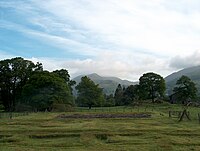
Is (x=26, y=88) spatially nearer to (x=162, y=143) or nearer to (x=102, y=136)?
(x=102, y=136)

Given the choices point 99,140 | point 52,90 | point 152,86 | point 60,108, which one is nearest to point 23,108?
point 52,90

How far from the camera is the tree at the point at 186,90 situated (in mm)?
95625

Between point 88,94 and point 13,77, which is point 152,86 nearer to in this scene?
point 88,94

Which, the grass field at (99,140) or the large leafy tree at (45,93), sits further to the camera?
the large leafy tree at (45,93)

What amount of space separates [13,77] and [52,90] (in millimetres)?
16238

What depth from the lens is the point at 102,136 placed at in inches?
1041

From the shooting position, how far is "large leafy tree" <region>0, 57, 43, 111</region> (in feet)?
277

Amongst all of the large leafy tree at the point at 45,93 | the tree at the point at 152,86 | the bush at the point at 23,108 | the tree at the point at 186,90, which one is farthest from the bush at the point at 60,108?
the tree at the point at 186,90

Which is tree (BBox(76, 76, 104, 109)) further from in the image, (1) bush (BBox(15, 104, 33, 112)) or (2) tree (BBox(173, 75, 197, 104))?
(2) tree (BBox(173, 75, 197, 104))

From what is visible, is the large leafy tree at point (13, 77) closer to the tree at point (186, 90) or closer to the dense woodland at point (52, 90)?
the dense woodland at point (52, 90)

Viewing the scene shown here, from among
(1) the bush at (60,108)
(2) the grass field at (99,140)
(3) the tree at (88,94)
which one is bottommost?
(2) the grass field at (99,140)

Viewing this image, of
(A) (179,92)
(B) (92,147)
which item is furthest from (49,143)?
(A) (179,92)

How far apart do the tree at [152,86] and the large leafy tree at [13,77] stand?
115 ft

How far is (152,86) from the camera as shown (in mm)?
99312
